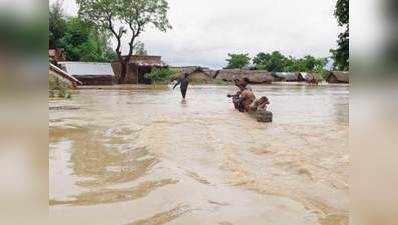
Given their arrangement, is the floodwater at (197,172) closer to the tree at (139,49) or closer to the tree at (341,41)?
the tree at (341,41)

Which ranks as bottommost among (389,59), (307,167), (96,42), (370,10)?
(307,167)

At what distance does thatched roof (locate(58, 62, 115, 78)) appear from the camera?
16.5 metres

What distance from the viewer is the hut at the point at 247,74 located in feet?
64.3

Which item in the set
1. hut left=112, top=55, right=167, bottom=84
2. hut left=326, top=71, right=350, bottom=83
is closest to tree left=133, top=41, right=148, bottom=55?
hut left=112, top=55, right=167, bottom=84

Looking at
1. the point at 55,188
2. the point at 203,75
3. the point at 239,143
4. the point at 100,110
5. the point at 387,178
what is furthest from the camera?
the point at 203,75

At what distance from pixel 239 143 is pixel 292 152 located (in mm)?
748

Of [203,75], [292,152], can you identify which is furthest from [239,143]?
[203,75]

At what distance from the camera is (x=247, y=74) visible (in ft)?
63.9

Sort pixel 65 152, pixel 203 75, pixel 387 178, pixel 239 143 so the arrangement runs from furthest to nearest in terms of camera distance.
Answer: pixel 203 75 < pixel 239 143 < pixel 65 152 < pixel 387 178

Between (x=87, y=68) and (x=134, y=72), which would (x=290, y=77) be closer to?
(x=134, y=72)

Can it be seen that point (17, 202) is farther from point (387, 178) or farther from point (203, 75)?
point (203, 75)

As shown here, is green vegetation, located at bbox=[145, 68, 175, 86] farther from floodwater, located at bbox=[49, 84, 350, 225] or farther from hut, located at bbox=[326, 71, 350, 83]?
floodwater, located at bbox=[49, 84, 350, 225]

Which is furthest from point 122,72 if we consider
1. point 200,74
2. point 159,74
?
point 200,74

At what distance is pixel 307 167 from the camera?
12.7ft
